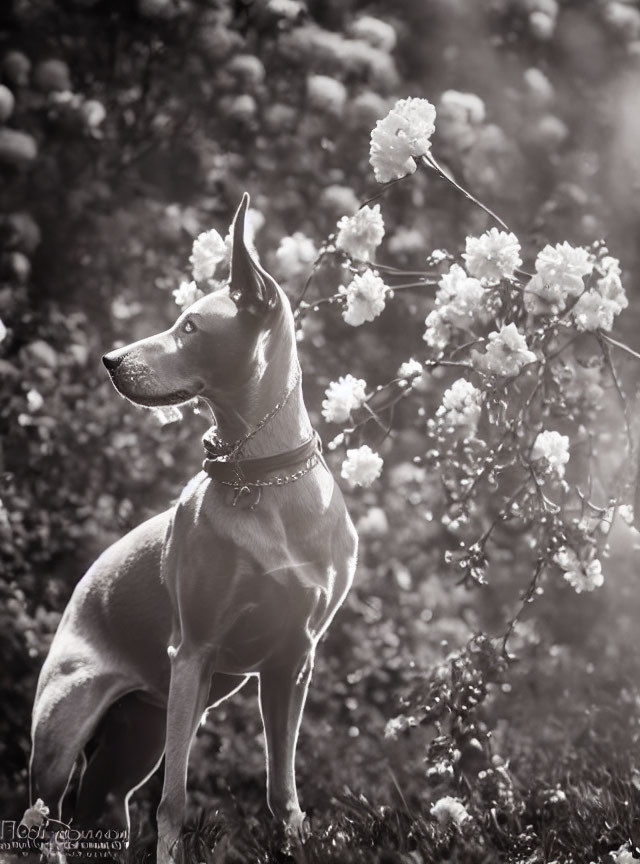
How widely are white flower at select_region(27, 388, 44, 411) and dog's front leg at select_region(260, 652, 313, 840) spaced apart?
7.81 feet

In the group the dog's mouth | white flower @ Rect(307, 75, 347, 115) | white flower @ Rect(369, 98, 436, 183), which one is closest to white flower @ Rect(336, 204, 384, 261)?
white flower @ Rect(369, 98, 436, 183)

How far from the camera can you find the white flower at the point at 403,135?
8.87ft

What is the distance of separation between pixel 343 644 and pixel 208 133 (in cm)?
243

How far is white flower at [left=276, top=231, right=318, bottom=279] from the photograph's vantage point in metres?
3.58

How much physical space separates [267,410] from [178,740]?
29.8 inches

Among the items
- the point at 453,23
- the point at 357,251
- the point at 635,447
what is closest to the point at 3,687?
the point at 357,251

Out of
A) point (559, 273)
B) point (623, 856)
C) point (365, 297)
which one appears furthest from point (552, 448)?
→ point (623, 856)

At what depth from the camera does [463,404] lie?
3033 millimetres

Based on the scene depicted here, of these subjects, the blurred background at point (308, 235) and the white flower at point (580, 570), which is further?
the blurred background at point (308, 235)

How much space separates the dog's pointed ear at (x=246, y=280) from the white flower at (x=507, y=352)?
0.65 m

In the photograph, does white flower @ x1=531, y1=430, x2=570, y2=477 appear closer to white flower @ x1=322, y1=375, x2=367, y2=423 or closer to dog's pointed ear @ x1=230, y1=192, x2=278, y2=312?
white flower @ x1=322, y1=375, x2=367, y2=423

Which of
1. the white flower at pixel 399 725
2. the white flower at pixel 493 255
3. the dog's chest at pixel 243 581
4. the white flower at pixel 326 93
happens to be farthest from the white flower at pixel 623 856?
the white flower at pixel 326 93

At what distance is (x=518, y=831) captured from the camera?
2811 mm

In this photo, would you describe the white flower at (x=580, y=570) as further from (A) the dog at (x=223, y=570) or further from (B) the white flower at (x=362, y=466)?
(A) the dog at (x=223, y=570)
